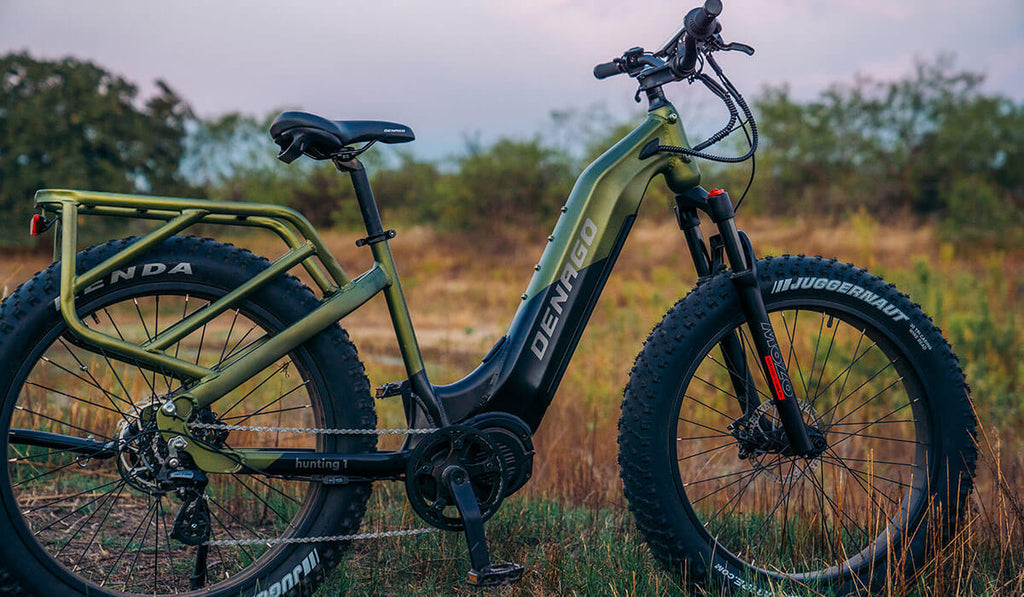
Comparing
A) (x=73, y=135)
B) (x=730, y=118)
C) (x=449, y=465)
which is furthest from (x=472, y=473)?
(x=73, y=135)

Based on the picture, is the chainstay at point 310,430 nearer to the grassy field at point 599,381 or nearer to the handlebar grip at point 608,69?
the grassy field at point 599,381

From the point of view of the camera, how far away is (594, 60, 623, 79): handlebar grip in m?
2.72

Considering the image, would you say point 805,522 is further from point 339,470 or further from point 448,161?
point 448,161

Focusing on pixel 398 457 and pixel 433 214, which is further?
pixel 433 214

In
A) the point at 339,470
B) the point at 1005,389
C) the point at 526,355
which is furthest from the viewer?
the point at 1005,389

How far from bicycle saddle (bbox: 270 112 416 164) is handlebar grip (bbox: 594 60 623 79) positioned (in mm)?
794

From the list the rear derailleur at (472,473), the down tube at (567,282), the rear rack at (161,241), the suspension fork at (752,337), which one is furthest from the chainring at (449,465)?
the suspension fork at (752,337)

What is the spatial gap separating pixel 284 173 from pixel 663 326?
16392 millimetres

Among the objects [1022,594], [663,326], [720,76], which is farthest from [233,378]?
[1022,594]

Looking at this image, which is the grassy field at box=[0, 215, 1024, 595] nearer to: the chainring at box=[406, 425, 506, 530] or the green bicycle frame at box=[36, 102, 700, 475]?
the chainring at box=[406, 425, 506, 530]

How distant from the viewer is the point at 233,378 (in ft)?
7.50

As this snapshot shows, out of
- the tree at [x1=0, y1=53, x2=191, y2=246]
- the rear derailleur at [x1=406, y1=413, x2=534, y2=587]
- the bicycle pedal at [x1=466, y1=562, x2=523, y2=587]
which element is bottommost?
the bicycle pedal at [x1=466, y1=562, x2=523, y2=587]

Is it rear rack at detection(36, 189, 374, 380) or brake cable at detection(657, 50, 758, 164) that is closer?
rear rack at detection(36, 189, 374, 380)

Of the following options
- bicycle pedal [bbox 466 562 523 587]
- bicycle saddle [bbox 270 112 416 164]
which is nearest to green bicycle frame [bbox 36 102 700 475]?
bicycle saddle [bbox 270 112 416 164]
